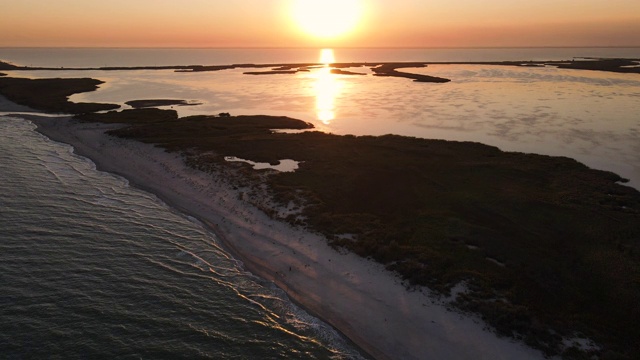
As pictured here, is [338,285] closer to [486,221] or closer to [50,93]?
[486,221]

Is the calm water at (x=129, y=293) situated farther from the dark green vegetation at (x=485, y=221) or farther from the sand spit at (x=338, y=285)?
the dark green vegetation at (x=485, y=221)

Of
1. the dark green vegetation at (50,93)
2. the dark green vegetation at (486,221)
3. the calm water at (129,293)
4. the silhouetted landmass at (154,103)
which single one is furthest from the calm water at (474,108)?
the calm water at (129,293)

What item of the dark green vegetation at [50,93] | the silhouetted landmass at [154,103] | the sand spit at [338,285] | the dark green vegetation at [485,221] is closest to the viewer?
the sand spit at [338,285]

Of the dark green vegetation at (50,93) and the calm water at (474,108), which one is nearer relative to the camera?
the calm water at (474,108)

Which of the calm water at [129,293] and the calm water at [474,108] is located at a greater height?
the calm water at [474,108]

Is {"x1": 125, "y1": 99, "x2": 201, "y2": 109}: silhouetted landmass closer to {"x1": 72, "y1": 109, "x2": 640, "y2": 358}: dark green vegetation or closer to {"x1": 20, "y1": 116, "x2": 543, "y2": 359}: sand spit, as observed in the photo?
{"x1": 72, "y1": 109, "x2": 640, "y2": 358}: dark green vegetation

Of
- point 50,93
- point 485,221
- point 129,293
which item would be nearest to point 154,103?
point 50,93

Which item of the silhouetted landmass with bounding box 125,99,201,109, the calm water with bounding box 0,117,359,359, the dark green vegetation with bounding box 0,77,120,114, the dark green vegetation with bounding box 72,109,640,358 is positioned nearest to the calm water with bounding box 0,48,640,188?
the silhouetted landmass with bounding box 125,99,201,109
